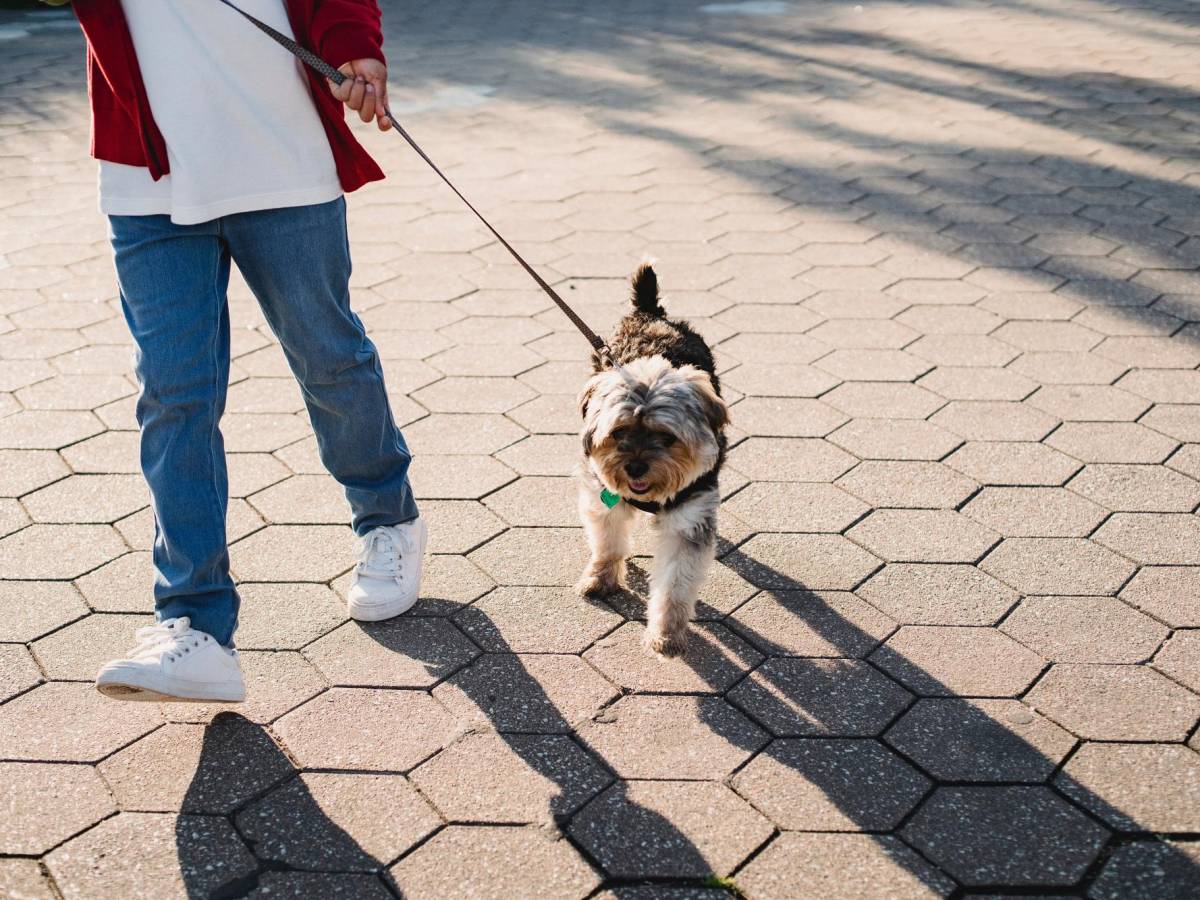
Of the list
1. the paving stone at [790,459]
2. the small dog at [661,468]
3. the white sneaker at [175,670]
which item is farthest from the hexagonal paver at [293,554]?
the paving stone at [790,459]

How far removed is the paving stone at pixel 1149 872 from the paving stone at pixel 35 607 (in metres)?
2.99

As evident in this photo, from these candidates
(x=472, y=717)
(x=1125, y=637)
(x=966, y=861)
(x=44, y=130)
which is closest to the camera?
(x=966, y=861)

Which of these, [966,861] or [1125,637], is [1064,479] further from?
[966,861]

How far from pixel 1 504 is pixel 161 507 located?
157cm

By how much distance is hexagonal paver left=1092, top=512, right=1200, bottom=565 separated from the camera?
13.1 feet

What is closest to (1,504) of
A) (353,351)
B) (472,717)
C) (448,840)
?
(353,351)

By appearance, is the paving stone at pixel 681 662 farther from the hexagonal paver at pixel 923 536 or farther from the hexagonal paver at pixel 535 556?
the hexagonal paver at pixel 923 536

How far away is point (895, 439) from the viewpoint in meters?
4.76

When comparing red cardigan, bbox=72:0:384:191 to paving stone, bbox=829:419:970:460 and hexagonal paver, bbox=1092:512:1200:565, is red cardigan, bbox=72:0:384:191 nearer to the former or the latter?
paving stone, bbox=829:419:970:460

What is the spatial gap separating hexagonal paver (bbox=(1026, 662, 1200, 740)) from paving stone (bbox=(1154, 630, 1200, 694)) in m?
0.04

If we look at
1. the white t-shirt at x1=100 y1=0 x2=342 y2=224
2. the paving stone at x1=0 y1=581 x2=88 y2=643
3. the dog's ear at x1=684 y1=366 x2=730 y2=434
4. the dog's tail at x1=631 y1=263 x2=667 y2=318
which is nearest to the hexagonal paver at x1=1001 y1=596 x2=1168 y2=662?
the dog's ear at x1=684 y1=366 x2=730 y2=434

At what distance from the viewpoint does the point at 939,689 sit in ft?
11.2

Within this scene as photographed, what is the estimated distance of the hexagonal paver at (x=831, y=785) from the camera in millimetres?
2951

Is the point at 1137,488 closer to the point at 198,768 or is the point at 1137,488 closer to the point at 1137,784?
the point at 1137,784
